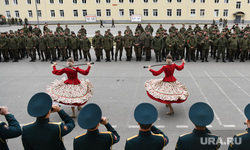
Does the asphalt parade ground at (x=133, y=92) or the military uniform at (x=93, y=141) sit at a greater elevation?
the military uniform at (x=93, y=141)

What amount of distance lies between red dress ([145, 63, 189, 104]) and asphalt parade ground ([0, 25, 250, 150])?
73 cm

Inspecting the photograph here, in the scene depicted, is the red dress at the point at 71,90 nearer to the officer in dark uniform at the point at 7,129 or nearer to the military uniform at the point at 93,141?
the officer in dark uniform at the point at 7,129

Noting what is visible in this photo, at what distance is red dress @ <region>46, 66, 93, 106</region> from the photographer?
7496mm

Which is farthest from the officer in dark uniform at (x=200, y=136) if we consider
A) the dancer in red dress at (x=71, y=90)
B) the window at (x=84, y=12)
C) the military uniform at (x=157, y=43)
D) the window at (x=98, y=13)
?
the window at (x=84, y=12)

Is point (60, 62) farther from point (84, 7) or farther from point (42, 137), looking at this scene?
point (84, 7)

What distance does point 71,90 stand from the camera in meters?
7.74

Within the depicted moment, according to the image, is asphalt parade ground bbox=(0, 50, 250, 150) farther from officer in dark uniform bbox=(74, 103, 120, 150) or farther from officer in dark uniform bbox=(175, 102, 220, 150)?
officer in dark uniform bbox=(74, 103, 120, 150)

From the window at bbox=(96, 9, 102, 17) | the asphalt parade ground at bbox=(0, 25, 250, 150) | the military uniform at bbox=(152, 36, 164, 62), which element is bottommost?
the asphalt parade ground at bbox=(0, 25, 250, 150)

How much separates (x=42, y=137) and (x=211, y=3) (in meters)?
48.0

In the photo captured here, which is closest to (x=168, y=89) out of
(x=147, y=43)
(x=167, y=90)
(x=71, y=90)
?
(x=167, y=90)

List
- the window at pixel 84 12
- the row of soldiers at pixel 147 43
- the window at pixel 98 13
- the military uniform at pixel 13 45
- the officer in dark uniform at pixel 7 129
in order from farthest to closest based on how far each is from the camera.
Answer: the window at pixel 84 12 → the window at pixel 98 13 → the military uniform at pixel 13 45 → the row of soldiers at pixel 147 43 → the officer in dark uniform at pixel 7 129

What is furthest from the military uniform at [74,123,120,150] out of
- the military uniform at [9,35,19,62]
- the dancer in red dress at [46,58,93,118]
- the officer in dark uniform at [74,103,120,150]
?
the military uniform at [9,35,19,62]

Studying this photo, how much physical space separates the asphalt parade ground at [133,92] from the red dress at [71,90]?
87 centimetres

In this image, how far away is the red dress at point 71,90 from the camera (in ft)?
24.6
